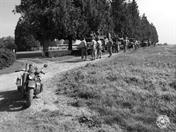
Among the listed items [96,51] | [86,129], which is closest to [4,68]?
[96,51]

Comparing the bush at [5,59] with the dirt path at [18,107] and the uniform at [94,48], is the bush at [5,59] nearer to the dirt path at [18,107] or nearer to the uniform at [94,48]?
the uniform at [94,48]

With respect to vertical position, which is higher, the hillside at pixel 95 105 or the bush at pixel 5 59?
the bush at pixel 5 59

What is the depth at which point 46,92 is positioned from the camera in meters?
9.56

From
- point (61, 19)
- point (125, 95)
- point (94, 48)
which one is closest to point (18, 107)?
point (125, 95)

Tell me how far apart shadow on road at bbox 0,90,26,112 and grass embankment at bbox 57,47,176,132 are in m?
1.54

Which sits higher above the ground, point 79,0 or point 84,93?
point 79,0

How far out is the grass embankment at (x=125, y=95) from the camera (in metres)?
6.53

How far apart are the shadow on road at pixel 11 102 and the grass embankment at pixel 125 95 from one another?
154 cm

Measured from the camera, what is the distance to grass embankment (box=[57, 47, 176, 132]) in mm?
6527

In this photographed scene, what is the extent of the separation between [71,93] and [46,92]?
41.3 inches

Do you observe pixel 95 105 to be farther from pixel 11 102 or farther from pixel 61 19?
pixel 61 19

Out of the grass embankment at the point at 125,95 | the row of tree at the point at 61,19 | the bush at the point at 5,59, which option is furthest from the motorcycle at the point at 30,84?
the row of tree at the point at 61,19

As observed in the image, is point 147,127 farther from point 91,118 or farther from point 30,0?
point 30,0

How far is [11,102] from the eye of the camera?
8422 mm
